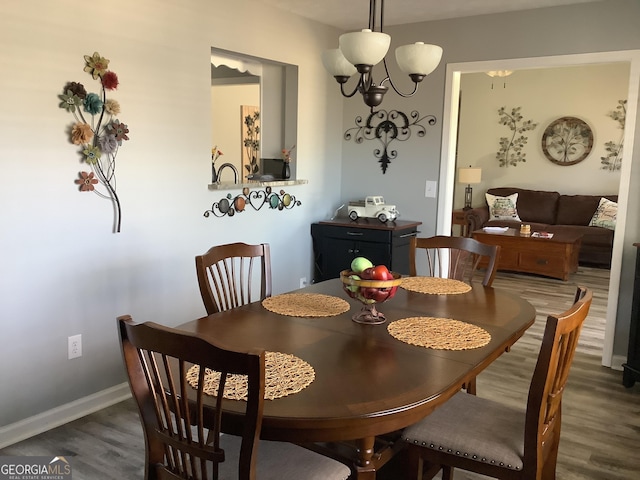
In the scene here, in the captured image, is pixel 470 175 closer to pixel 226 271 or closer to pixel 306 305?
pixel 226 271

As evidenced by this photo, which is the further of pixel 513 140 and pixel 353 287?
pixel 513 140

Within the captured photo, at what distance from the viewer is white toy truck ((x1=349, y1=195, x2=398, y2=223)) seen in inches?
171

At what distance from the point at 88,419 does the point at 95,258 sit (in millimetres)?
819

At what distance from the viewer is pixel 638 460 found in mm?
2572

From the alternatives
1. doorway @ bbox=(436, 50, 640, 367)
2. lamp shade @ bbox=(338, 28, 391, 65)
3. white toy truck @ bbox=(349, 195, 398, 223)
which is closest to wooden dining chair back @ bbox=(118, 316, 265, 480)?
lamp shade @ bbox=(338, 28, 391, 65)

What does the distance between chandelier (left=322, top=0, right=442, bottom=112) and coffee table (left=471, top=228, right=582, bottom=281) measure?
444cm

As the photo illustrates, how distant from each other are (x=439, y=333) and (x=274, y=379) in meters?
0.70

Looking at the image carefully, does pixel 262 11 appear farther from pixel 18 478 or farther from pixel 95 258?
pixel 18 478

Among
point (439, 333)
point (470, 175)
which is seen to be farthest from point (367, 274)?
point (470, 175)

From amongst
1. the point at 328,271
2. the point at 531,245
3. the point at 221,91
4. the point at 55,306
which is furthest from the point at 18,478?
the point at 531,245

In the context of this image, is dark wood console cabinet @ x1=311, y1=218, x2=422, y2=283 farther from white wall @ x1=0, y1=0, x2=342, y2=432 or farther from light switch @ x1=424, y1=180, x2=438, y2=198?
white wall @ x1=0, y1=0, x2=342, y2=432

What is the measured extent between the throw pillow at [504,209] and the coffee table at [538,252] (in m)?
0.88

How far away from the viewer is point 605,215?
696 centimetres

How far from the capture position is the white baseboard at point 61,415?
8.62ft
